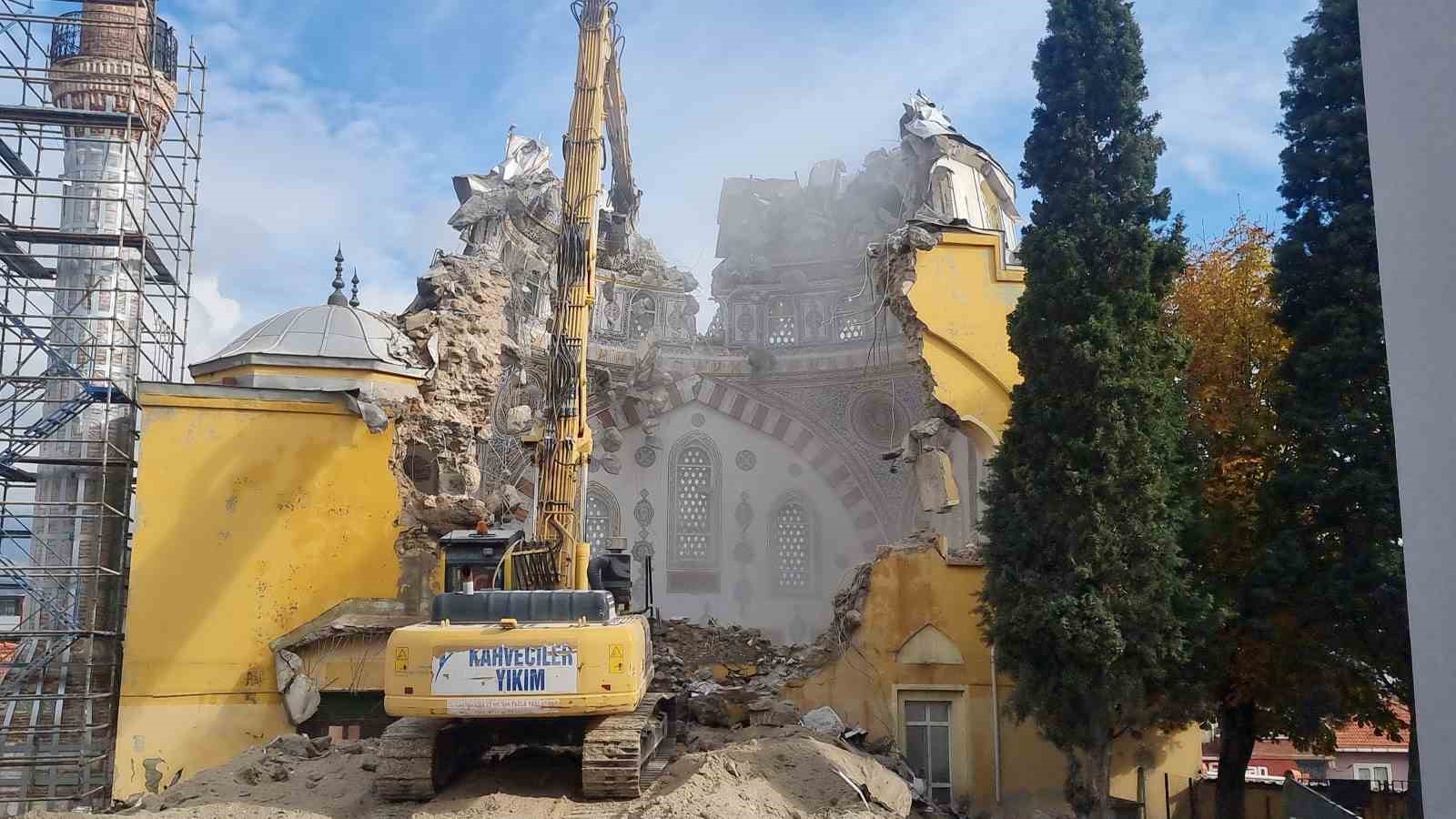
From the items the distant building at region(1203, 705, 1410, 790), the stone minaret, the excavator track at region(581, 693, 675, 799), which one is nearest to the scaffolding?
the stone minaret

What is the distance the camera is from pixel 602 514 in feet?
62.5

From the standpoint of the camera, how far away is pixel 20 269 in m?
13.8

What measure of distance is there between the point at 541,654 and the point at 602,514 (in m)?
10.9

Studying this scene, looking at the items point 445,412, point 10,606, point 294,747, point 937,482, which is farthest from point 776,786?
point 10,606

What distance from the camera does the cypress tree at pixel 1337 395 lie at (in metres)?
9.43

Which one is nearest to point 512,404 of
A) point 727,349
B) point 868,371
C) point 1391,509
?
point 727,349

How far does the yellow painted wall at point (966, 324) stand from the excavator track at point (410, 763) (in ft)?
21.6

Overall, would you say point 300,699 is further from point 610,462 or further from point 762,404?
point 762,404

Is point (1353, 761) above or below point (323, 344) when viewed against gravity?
below

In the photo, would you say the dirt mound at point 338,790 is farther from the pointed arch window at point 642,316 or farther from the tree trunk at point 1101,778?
the pointed arch window at point 642,316

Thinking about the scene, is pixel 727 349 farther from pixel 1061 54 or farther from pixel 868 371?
pixel 1061 54

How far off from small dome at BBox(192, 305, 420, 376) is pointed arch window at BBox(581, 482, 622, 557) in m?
5.13

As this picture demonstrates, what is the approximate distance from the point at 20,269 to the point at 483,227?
18.8 feet

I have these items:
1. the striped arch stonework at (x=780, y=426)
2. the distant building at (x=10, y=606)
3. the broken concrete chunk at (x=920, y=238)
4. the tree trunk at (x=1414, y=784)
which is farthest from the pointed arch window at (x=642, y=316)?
the distant building at (x=10, y=606)
